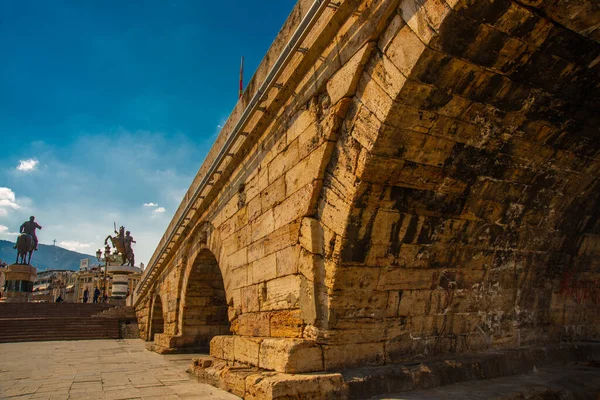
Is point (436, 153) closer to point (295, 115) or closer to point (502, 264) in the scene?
point (295, 115)

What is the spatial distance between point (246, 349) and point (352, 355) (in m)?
1.41

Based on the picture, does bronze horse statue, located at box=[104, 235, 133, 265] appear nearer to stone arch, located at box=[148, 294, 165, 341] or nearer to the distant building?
stone arch, located at box=[148, 294, 165, 341]

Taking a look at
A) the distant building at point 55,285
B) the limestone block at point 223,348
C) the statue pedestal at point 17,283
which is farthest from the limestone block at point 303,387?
the distant building at point 55,285

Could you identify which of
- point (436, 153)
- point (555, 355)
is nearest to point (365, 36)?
point (436, 153)

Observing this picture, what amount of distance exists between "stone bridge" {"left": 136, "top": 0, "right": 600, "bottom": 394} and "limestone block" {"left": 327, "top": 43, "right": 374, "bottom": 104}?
0.06 feet

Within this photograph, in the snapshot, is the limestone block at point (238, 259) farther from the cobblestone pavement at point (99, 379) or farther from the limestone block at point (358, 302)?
the limestone block at point (358, 302)

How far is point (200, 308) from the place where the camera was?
33.6 feet

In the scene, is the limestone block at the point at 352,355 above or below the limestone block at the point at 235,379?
above

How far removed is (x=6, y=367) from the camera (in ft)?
25.0

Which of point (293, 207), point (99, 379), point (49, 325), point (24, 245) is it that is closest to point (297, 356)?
point (293, 207)

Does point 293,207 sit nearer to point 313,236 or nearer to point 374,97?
point 313,236

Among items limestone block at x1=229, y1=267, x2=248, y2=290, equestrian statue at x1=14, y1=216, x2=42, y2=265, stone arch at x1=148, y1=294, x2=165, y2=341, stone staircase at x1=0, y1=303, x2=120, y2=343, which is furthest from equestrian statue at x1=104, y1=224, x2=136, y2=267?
limestone block at x1=229, y1=267, x2=248, y2=290

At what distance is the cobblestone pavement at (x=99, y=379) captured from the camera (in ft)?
15.7

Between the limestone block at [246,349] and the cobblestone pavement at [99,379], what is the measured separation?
1.36 ft
